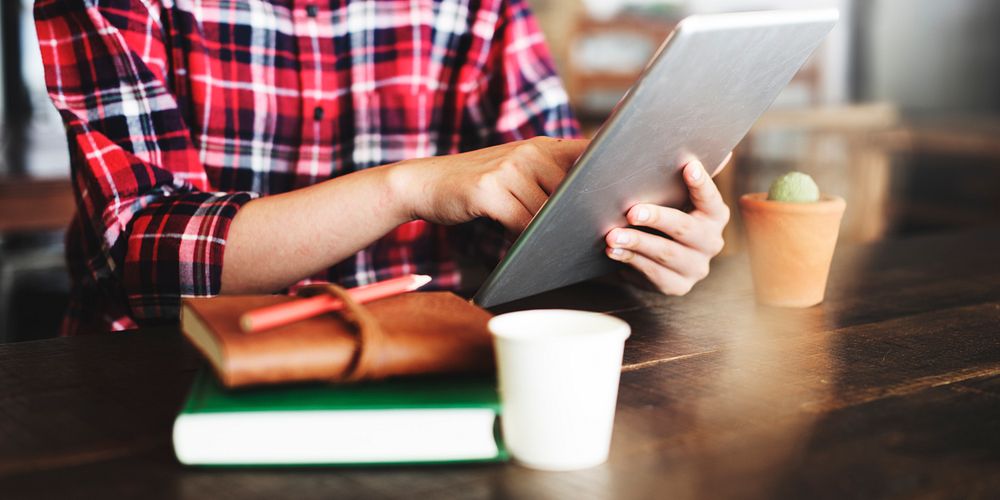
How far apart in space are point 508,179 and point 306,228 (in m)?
0.23

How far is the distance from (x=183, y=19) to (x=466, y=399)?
748mm

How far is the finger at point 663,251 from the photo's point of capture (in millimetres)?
839

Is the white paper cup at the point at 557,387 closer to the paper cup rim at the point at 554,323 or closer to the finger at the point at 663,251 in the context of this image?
the paper cup rim at the point at 554,323

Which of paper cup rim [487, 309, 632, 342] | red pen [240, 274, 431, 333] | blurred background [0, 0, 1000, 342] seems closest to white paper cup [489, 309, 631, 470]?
paper cup rim [487, 309, 632, 342]

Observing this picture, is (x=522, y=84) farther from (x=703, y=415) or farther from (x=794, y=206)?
(x=703, y=415)

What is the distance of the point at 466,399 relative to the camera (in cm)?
52

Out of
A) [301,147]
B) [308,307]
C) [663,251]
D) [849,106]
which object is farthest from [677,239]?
[849,106]

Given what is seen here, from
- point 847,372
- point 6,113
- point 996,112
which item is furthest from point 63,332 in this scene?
point 996,112

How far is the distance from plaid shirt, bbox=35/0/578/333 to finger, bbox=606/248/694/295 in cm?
32

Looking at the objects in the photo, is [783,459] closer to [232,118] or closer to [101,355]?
[101,355]

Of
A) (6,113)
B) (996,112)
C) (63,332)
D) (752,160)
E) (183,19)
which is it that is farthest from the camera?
(996,112)

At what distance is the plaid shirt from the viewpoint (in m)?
0.97

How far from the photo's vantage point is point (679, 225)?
0.85m

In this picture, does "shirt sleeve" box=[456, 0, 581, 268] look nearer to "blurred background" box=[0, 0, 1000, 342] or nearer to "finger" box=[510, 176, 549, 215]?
"finger" box=[510, 176, 549, 215]
